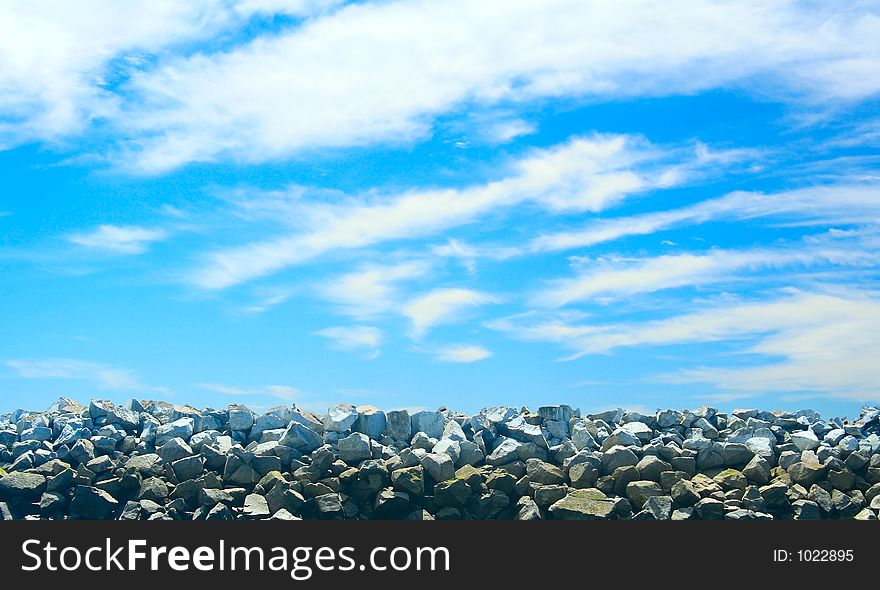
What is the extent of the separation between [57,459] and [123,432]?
99cm

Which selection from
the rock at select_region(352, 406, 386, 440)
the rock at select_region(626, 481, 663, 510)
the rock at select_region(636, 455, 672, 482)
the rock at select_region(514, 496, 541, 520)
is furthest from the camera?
the rock at select_region(352, 406, 386, 440)

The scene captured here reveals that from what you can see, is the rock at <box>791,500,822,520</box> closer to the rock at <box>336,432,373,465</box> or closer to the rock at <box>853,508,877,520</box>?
the rock at <box>853,508,877,520</box>

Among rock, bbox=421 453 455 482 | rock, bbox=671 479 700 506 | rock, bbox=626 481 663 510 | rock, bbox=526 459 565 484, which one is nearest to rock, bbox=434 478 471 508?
rock, bbox=421 453 455 482

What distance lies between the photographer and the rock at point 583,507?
11812mm

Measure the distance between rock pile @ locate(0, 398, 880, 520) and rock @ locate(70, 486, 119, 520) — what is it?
0.02 metres

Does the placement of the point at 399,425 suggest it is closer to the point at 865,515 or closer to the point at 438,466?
the point at 438,466

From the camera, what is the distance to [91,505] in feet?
40.5

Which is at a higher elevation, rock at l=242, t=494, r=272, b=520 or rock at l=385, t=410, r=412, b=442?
rock at l=385, t=410, r=412, b=442

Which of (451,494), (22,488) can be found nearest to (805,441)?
(451,494)

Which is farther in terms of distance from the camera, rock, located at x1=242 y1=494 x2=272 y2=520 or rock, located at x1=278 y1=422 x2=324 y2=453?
→ rock, located at x1=278 y1=422 x2=324 y2=453

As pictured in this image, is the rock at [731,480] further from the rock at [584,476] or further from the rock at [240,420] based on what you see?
the rock at [240,420]

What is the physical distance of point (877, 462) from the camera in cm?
1302

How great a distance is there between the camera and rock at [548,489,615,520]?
1181 centimetres

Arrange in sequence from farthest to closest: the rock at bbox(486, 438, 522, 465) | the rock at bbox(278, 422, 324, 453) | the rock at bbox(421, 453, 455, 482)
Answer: the rock at bbox(278, 422, 324, 453) → the rock at bbox(486, 438, 522, 465) → the rock at bbox(421, 453, 455, 482)
